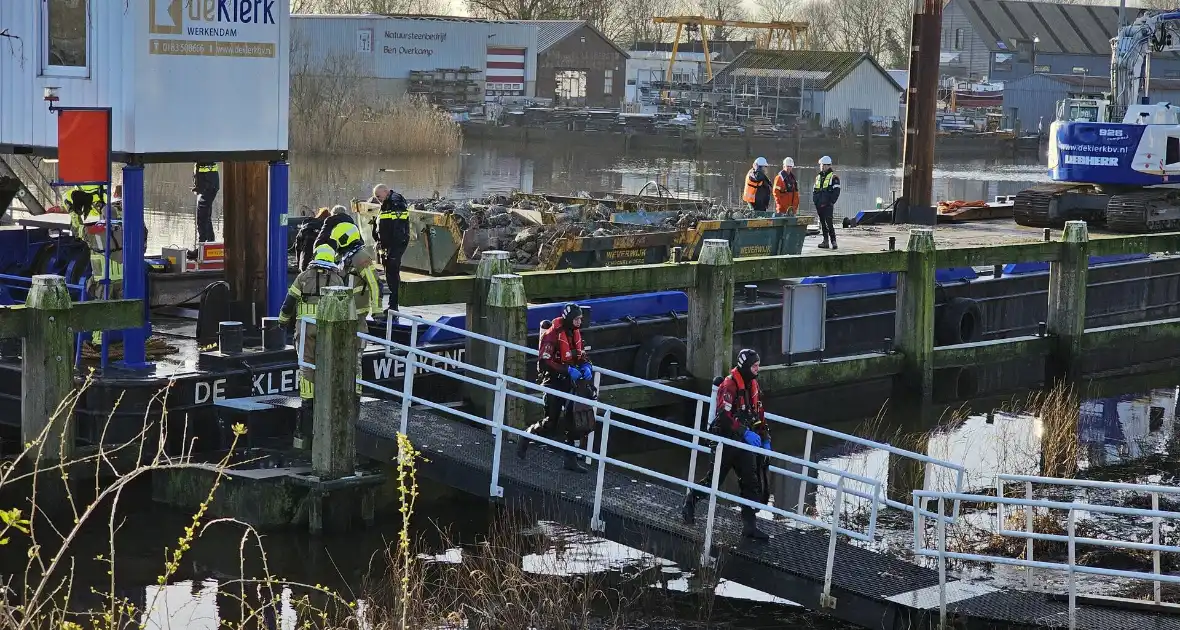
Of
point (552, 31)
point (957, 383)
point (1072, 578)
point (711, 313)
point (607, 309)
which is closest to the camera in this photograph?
point (1072, 578)

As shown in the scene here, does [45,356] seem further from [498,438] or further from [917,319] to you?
[917,319]

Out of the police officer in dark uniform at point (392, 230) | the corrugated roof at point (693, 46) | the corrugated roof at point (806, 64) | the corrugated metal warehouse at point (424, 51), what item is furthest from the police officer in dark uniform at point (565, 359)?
the corrugated roof at point (693, 46)

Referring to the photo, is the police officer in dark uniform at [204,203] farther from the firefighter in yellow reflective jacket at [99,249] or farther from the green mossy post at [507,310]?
the green mossy post at [507,310]

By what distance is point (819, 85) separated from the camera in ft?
258

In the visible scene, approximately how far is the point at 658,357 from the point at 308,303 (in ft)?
16.7

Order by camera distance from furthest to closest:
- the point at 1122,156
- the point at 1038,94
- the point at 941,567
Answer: the point at 1038,94, the point at 1122,156, the point at 941,567

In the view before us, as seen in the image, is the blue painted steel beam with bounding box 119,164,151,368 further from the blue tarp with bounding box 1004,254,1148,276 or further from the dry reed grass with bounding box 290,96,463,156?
the dry reed grass with bounding box 290,96,463,156

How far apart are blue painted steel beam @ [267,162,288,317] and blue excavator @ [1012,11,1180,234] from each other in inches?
673

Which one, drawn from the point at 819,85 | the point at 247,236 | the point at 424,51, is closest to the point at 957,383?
the point at 247,236

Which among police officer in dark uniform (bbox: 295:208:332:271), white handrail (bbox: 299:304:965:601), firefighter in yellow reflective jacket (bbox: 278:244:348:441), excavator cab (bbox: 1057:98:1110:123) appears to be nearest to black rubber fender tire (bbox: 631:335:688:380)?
white handrail (bbox: 299:304:965:601)

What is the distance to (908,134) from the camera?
3019 cm

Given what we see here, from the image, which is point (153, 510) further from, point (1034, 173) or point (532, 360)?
point (1034, 173)

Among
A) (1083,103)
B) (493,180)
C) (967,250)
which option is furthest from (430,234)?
(493,180)

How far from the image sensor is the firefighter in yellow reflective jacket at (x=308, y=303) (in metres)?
13.6
